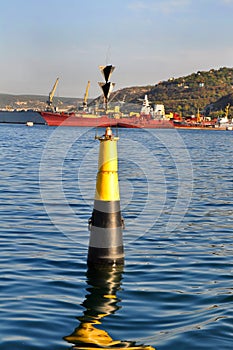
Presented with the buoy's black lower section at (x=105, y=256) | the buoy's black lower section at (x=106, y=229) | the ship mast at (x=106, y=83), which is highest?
the ship mast at (x=106, y=83)

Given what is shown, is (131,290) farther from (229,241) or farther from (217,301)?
(229,241)

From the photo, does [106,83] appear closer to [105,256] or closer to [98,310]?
[105,256]

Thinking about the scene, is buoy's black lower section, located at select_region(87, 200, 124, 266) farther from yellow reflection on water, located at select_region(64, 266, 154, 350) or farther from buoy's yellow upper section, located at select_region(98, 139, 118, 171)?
buoy's yellow upper section, located at select_region(98, 139, 118, 171)

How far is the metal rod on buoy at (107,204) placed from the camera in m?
9.77

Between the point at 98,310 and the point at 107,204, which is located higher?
the point at 107,204

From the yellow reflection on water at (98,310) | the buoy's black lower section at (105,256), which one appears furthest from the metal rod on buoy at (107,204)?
the yellow reflection on water at (98,310)

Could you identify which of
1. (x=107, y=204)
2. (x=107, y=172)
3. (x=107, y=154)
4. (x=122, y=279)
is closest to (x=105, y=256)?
(x=122, y=279)

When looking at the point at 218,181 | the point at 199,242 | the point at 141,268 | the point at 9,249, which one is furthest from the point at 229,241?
the point at 218,181

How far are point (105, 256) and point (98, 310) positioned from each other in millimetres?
1534

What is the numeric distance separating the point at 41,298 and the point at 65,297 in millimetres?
331

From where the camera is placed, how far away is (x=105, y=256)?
999 cm

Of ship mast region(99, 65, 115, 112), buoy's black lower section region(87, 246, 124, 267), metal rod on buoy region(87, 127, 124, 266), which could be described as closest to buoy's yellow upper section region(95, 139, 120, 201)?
metal rod on buoy region(87, 127, 124, 266)

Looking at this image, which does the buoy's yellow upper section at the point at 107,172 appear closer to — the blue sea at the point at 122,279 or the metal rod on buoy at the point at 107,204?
the metal rod on buoy at the point at 107,204

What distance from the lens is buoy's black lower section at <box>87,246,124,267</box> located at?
9977 mm
